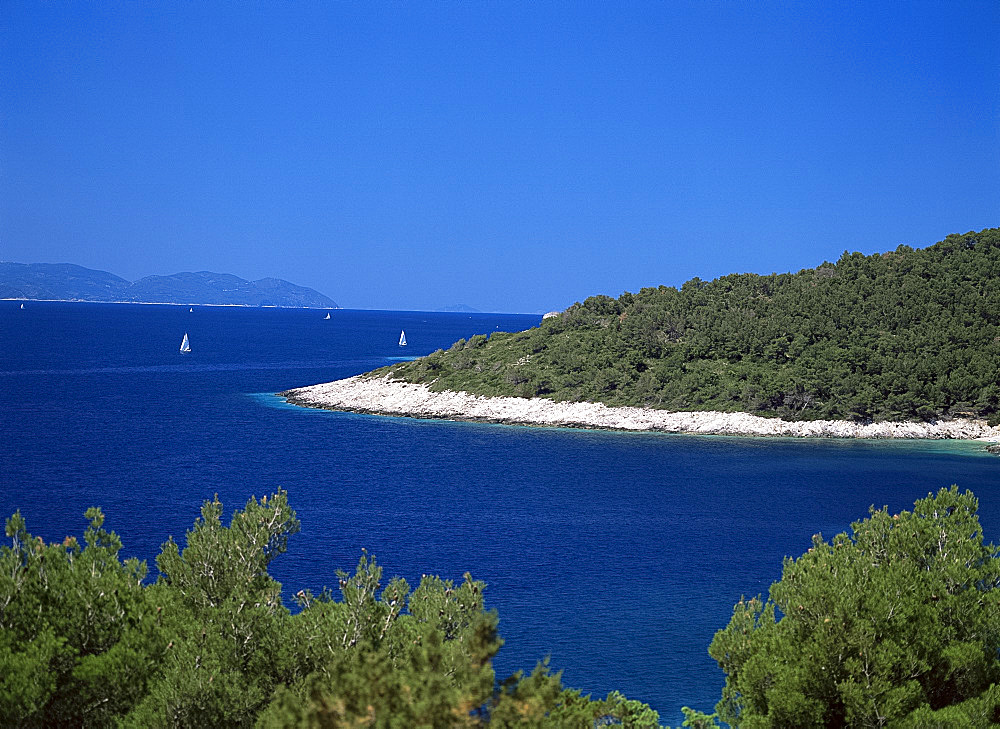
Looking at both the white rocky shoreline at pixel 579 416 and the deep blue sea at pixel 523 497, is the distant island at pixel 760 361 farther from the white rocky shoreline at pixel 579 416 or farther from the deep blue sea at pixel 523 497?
the deep blue sea at pixel 523 497

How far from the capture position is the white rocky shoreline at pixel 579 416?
6775 centimetres

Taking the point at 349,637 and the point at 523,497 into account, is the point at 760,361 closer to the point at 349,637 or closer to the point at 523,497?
the point at 523,497

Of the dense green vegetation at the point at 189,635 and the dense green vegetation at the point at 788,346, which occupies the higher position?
the dense green vegetation at the point at 788,346

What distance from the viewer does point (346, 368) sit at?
4614 inches

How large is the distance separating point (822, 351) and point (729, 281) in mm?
20432

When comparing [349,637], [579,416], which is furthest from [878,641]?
[579,416]

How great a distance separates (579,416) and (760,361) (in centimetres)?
1641

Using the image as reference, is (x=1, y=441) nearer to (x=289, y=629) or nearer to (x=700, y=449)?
(x=700, y=449)

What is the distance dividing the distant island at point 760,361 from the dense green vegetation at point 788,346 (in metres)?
0.13

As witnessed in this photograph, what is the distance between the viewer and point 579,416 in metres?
73.6

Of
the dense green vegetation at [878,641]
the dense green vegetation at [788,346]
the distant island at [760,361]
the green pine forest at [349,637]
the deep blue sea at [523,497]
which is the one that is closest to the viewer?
the green pine forest at [349,637]

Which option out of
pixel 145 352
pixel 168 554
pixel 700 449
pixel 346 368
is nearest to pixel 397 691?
pixel 168 554

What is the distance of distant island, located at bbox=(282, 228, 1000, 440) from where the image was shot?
227ft

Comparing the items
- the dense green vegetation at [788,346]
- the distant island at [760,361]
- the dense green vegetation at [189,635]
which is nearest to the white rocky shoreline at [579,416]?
the distant island at [760,361]
